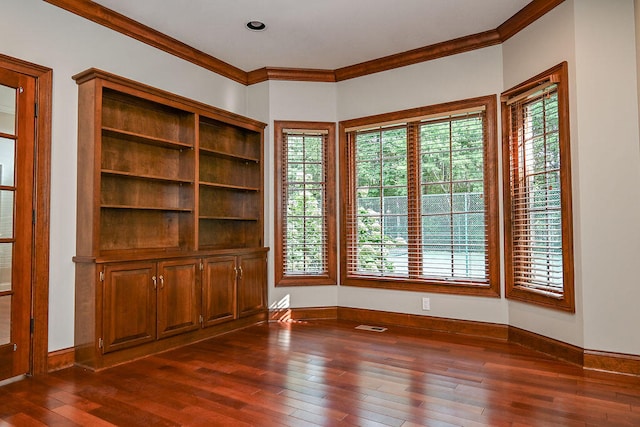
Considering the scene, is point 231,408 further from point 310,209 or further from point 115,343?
point 310,209

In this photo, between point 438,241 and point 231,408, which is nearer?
point 231,408

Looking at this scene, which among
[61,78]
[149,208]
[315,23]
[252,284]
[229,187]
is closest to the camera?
[61,78]

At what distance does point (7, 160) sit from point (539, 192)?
168 inches

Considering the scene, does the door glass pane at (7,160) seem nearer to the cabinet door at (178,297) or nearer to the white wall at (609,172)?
the cabinet door at (178,297)

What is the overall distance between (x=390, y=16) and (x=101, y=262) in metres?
3.28

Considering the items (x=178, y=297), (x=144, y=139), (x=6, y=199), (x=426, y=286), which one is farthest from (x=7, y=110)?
(x=426, y=286)

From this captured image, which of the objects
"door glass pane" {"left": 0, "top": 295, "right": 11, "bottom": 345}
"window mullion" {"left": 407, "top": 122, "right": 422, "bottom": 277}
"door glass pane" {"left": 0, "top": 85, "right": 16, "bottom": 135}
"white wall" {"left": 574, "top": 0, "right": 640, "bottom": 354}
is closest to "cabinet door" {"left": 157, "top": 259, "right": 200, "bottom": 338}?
"door glass pane" {"left": 0, "top": 295, "right": 11, "bottom": 345}

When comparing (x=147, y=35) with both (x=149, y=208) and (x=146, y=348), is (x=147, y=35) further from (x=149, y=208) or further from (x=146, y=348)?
(x=146, y=348)

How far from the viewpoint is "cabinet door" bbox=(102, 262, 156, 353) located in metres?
3.45

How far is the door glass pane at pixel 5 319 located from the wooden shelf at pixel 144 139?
4.82 ft

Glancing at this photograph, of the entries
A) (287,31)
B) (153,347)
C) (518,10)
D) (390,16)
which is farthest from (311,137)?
(153,347)

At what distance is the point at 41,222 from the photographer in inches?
132

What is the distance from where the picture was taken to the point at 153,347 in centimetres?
382

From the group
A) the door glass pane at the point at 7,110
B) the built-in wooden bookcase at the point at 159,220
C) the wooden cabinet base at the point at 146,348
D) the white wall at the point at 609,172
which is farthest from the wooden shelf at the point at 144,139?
the white wall at the point at 609,172
